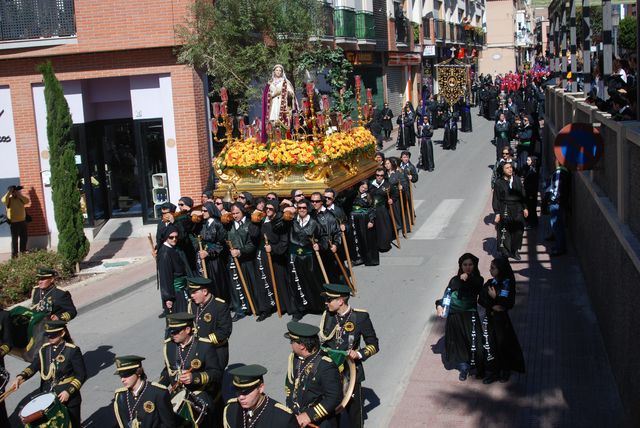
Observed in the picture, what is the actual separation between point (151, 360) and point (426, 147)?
17904 mm

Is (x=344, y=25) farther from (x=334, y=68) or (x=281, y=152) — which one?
(x=281, y=152)

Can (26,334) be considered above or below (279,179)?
below

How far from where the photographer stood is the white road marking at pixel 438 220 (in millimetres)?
19219

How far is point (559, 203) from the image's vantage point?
15.8m

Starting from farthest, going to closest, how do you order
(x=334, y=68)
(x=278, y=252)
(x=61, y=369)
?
(x=334, y=68)
(x=278, y=252)
(x=61, y=369)

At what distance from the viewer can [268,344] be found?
1198 cm

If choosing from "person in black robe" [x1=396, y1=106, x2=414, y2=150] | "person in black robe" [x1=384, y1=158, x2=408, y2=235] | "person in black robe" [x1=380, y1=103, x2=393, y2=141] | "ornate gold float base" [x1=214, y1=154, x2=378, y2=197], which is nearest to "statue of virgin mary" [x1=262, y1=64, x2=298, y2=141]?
"ornate gold float base" [x1=214, y1=154, x2=378, y2=197]

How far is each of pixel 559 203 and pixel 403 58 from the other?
1206 inches

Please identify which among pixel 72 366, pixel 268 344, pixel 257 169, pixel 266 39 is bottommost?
pixel 268 344

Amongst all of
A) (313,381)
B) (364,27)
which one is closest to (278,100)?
(313,381)

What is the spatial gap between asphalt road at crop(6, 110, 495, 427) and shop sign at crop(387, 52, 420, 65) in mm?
23537

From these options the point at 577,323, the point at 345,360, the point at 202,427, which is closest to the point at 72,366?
the point at 202,427

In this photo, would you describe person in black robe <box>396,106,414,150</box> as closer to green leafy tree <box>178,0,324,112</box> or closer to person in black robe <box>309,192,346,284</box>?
green leafy tree <box>178,0,324,112</box>

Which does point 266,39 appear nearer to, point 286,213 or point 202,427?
point 286,213
